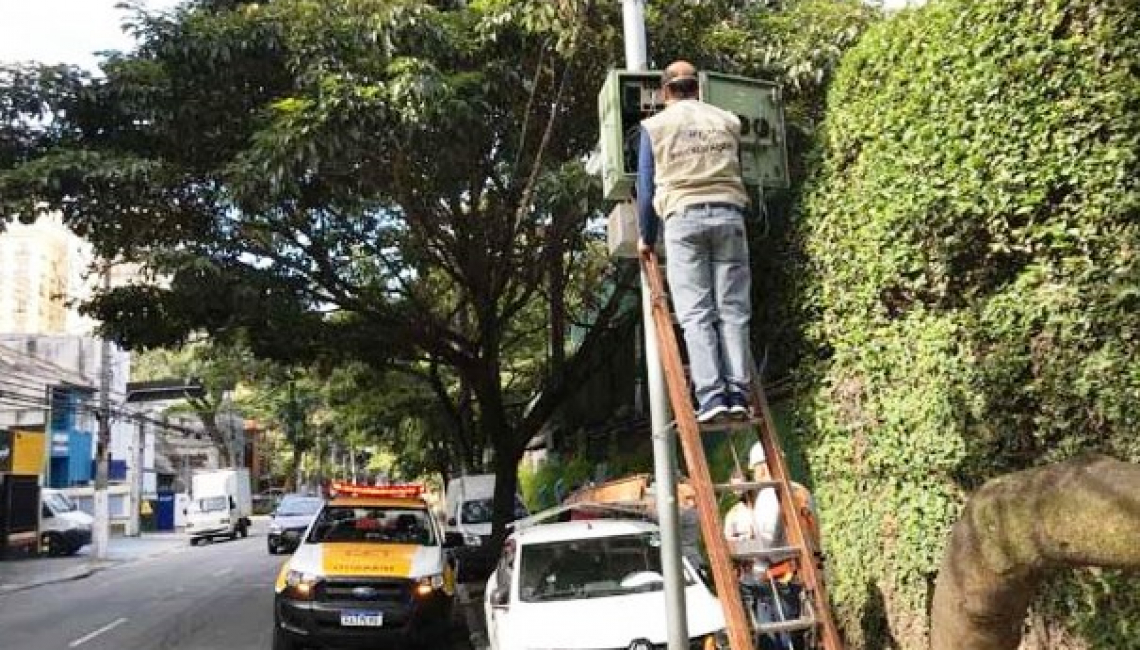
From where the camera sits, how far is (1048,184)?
226 inches

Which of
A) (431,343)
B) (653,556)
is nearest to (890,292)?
(653,556)

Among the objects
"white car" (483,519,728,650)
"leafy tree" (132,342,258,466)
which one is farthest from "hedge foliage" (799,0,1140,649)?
"leafy tree" (132,342,258,466)

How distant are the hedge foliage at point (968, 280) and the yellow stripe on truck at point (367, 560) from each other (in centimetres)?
477

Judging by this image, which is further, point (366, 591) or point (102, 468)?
point (102, 468)

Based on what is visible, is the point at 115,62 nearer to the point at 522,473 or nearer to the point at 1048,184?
the point at 1048,184

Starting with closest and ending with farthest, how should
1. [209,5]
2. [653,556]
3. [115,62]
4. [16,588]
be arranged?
[653,556] → [115,62] → [209,5] → [16,588]

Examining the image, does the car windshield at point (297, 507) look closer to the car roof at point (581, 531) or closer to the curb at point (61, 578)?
the curb at point (61, 578)

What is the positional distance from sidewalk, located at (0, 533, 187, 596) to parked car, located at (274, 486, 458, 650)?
12811 mm

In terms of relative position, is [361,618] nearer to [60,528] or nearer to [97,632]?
[97,632]

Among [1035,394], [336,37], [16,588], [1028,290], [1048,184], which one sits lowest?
[16,588]

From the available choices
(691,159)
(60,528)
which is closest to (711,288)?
(691,159)

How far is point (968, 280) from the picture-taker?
6473 mm

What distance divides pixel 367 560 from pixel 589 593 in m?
3.73

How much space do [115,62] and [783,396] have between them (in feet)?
26.2
